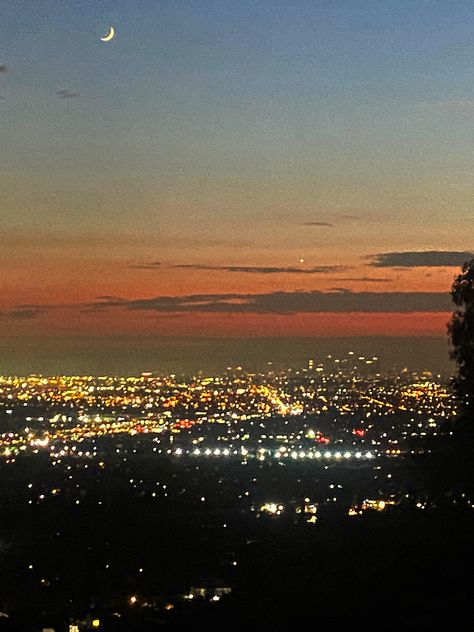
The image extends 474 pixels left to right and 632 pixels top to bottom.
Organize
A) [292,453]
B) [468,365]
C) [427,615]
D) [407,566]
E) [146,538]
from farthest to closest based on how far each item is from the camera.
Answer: [292,453] → [146,538] → [468,365] → [407,566] → [427,615]

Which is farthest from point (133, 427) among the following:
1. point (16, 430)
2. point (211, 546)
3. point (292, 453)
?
point (211, 546)

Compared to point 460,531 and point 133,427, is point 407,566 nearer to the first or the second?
point 460,531

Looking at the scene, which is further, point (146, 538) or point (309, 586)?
point (146, 538)

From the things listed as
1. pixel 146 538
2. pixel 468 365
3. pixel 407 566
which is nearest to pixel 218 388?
pixel 146 538

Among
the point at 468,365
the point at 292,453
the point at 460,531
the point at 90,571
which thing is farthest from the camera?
the point at 292,453

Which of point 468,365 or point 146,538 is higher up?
point 468,365

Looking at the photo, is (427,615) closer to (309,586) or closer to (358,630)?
(358,630)
